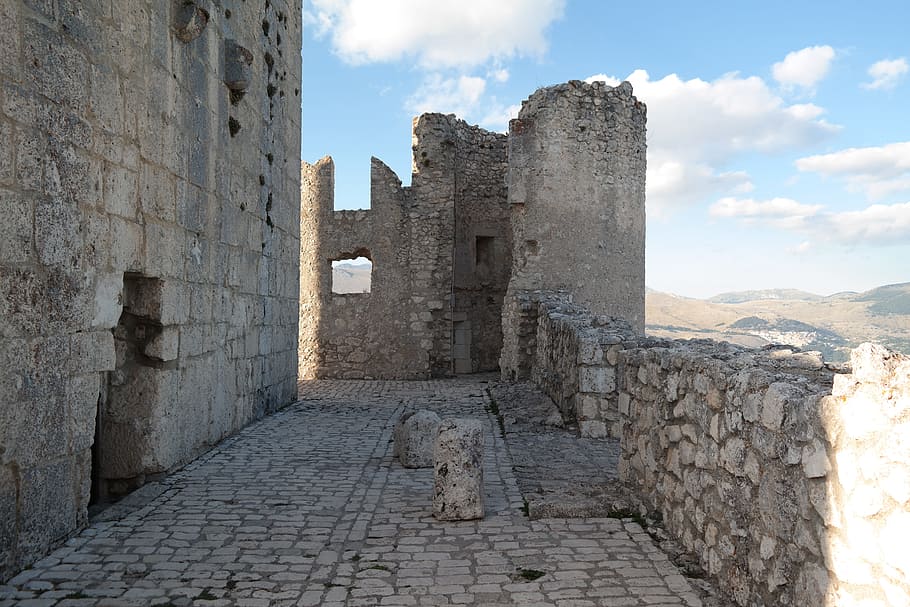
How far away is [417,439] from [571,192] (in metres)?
8.54

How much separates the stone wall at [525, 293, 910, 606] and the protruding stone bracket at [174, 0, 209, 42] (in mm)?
5148

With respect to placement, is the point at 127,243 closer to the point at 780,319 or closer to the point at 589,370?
the point at 589,370

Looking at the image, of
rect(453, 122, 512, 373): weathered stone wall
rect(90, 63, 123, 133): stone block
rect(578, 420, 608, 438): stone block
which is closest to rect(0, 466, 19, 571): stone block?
rect(90, 63, 123, 133): stone block

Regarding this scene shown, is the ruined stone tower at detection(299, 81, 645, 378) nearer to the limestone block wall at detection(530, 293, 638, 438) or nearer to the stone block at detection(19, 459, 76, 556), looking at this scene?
the limestone block wall at detection(530, 293, 638, 438)

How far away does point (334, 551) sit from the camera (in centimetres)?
478

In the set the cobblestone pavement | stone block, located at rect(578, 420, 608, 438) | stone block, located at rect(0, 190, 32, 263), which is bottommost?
the cobblestone pavement

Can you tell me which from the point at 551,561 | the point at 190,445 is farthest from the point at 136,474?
the point at 551,561

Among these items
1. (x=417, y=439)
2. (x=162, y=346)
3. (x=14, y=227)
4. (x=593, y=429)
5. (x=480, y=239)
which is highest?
(x=480, y=239)

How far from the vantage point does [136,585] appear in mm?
4195

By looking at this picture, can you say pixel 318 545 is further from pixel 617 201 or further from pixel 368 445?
pixel 617 201

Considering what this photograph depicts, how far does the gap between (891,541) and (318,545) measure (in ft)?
11.7

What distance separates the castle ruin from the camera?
2951 millimetres

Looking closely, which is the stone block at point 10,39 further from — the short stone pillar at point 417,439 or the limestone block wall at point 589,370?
the limestone block wall at point 589,370

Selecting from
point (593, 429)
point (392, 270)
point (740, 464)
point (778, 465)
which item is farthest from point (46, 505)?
point (392, 270)
